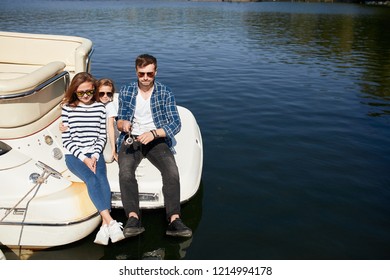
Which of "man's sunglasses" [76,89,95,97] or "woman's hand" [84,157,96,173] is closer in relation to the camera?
"woman's hand" [84,157,96,173]

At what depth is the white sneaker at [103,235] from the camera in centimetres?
415

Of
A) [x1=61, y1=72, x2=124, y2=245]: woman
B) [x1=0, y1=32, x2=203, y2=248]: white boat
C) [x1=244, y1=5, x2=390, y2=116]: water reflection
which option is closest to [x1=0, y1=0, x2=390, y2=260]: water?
[x1=244, y1=5, x2=390, y2=116]: water reflection

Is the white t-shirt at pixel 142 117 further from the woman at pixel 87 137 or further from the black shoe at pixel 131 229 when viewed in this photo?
the black shoe at pixel 131 229

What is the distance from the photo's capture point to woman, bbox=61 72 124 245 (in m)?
4.20

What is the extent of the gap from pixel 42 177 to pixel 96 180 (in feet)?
1.97

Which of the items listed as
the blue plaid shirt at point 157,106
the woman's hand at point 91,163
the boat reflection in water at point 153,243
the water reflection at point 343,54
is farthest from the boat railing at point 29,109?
the water reflection at point 343,54

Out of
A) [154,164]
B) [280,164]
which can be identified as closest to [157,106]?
[154,164]

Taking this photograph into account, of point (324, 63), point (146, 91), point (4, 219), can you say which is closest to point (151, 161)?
point (146, 91)

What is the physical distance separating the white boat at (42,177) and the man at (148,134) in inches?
7.9

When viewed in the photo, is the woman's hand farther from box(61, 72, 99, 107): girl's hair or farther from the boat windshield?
the boat windshield

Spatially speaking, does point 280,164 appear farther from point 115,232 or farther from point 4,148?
point 4,148

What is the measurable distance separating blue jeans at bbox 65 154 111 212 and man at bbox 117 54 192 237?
0.20 meters

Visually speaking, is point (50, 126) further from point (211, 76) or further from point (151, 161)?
point (211, 76)
